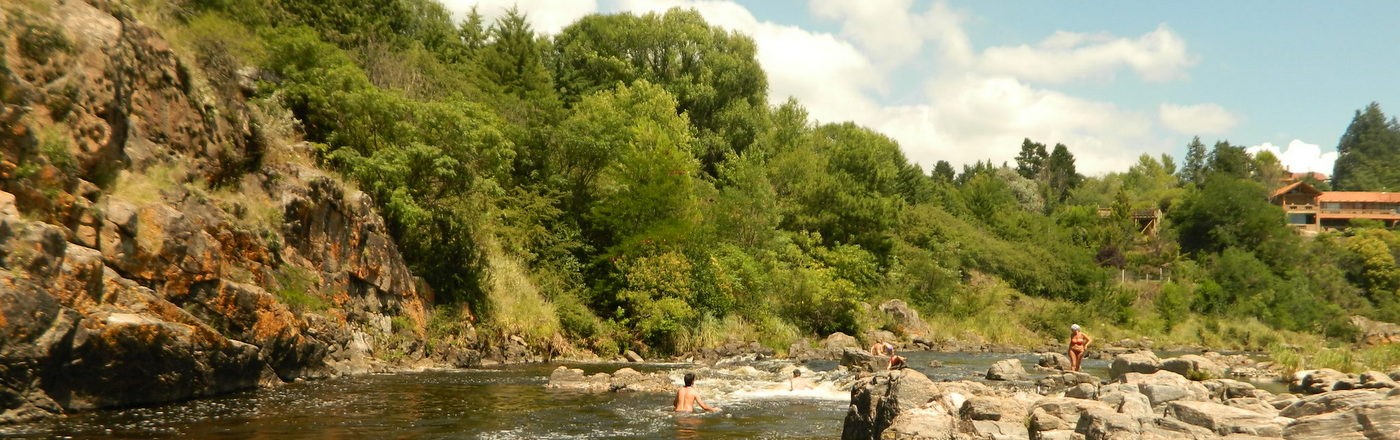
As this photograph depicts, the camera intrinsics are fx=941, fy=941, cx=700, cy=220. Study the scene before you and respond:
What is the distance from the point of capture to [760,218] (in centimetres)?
4881

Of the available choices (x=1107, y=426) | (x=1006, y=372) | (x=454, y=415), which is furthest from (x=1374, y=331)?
(x=454, y=415)

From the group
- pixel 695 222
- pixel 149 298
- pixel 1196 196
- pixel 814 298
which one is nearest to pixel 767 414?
pixel 149 298

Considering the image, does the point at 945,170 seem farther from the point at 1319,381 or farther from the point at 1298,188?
the point at 1319,381

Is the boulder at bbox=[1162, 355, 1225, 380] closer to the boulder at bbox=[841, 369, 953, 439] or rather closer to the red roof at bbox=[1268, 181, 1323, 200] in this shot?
the boulder at bbox=[841, 369, 953, 439]

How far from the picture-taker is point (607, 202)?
38.5 m

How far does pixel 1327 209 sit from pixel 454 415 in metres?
139

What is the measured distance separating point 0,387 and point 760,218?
38.1 meters

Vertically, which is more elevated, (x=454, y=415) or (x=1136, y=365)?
(x=1136, y=365)

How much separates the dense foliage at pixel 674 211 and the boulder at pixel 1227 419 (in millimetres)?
21545

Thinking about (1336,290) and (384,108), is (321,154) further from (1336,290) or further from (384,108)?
(1336,290)

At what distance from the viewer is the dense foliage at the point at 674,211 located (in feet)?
99.9

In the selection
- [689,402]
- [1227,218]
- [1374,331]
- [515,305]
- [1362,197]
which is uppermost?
[1362,197]

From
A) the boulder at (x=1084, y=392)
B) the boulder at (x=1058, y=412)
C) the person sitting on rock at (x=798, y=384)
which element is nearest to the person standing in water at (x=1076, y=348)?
the person sitting on rock at (x=798, y=384)

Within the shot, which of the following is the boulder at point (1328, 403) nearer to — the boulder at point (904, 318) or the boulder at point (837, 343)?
the boulder at point (837, 343)
